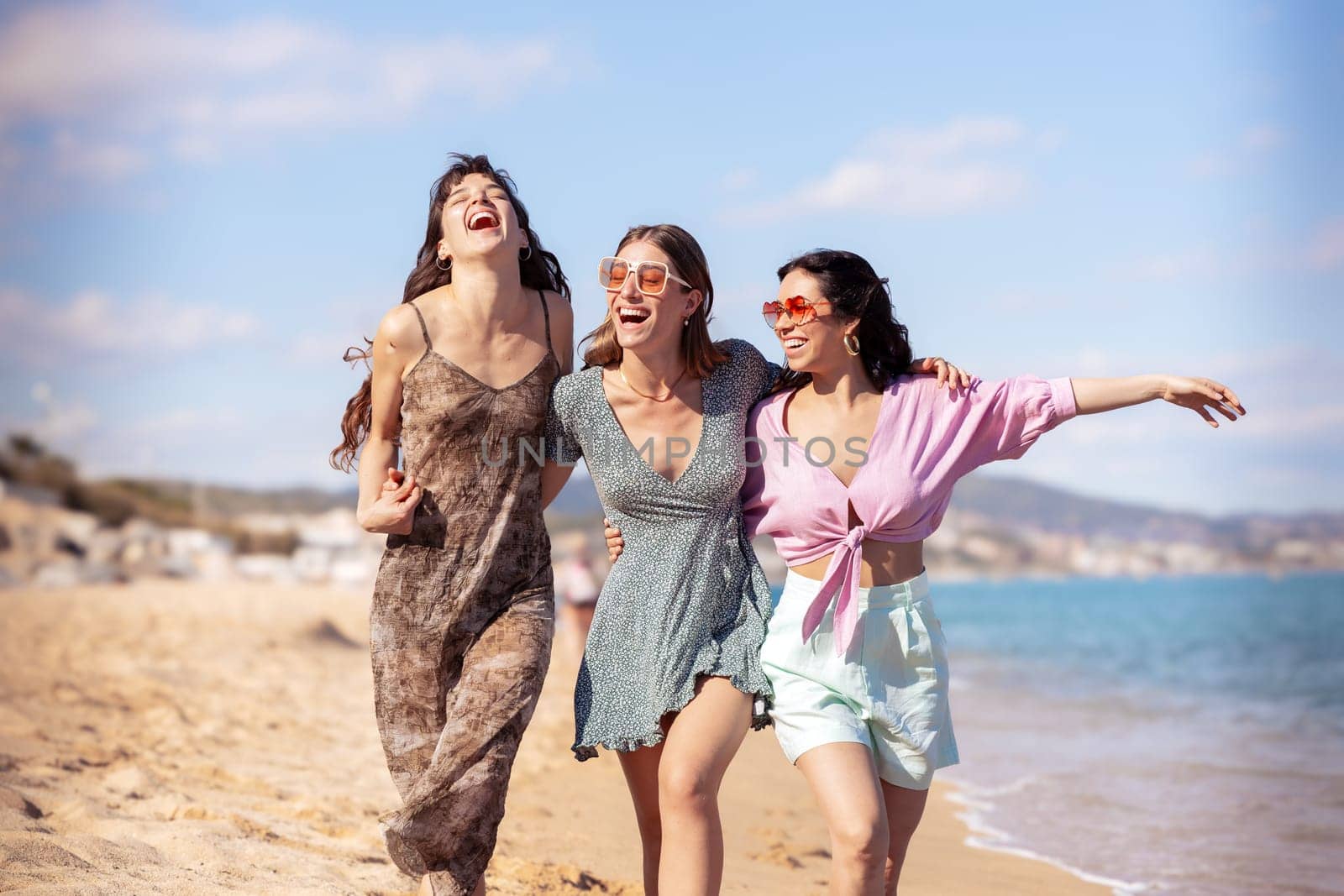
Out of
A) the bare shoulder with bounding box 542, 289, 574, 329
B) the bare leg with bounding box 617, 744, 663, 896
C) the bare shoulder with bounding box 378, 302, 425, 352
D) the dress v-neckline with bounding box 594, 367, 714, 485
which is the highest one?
the bare shoulder with bounding box 542, 289, 574, 329

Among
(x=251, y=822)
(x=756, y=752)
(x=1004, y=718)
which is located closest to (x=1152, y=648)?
(x=1004, y=718)

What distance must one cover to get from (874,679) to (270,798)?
3.84m

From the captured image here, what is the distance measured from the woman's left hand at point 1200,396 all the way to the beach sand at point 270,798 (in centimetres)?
278

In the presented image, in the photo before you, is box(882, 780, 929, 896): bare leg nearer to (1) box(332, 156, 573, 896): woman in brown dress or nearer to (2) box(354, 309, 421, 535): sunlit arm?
(1) box(332, 156, 573, 896): woman in brown dress

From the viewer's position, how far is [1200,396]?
3.47 metres

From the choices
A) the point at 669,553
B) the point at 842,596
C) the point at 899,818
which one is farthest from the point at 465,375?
the point at 899,818

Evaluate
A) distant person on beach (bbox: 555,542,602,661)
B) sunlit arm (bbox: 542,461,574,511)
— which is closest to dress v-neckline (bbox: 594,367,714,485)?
sunlit arm (bbox: 542,461,574,511)

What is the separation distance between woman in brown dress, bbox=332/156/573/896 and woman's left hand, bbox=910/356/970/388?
117cm

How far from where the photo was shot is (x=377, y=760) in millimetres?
7785

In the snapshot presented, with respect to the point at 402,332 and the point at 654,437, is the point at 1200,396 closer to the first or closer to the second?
the point at 654,437

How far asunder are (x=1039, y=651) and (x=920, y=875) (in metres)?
19.4

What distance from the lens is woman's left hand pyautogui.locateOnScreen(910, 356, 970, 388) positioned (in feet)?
12.1

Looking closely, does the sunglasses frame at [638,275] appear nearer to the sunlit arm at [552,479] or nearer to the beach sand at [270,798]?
the sunlit arm at [552,479]

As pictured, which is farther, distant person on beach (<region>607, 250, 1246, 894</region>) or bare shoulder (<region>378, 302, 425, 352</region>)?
bare shoulder (<region>378, 302, 425, 352</region>)
